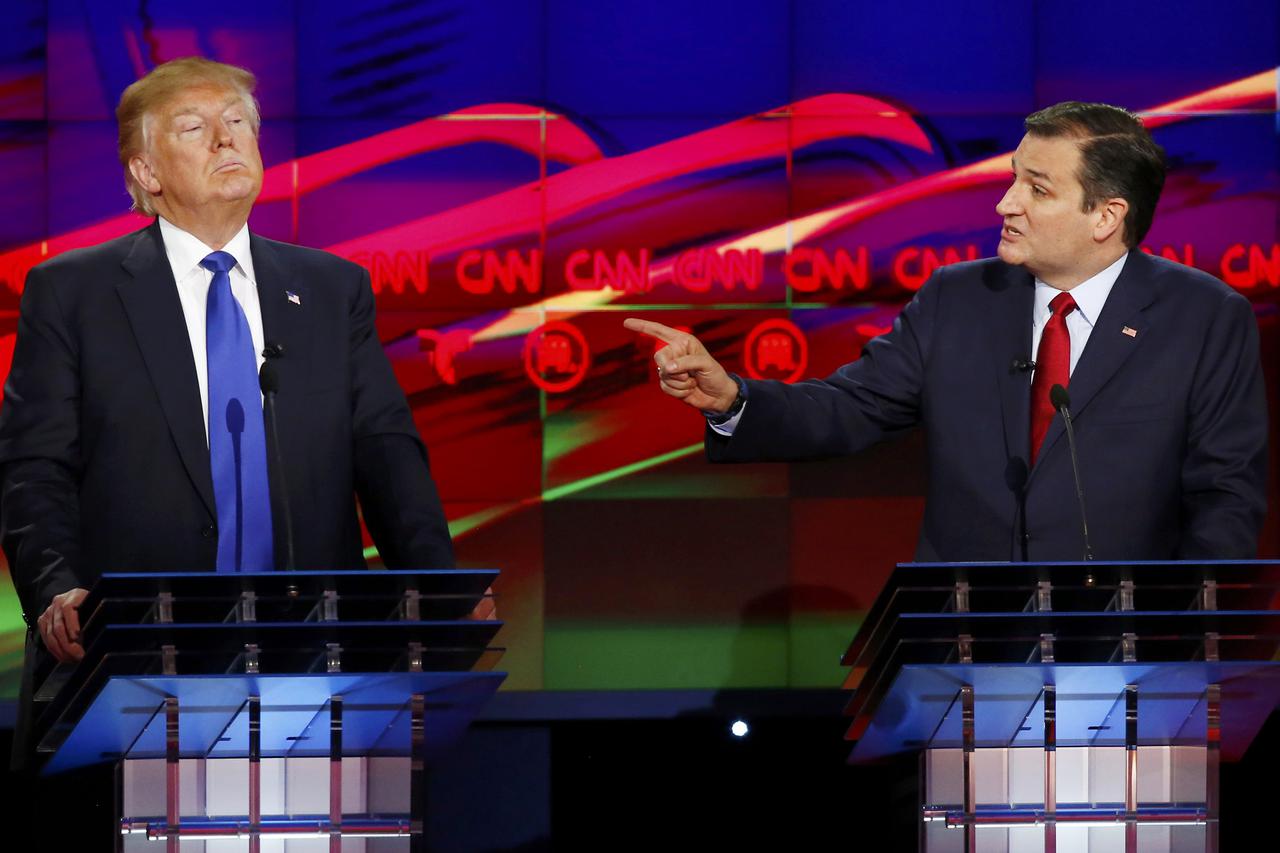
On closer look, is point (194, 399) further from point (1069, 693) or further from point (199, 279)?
point (1069, 693)

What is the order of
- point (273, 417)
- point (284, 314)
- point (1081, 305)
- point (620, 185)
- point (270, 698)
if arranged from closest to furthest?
point (270, 698) → point (273, 417) → point (284, 314) → point (1081, 305) → point (620, 185)

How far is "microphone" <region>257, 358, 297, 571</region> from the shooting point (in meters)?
2.53

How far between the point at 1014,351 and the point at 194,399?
1271mm

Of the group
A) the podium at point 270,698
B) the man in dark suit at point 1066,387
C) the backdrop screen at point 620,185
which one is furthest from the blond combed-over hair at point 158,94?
the backdrop screen at point 620,185

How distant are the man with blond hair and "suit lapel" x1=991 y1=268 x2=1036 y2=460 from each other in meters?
0.90

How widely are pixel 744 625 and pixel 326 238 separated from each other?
179cm

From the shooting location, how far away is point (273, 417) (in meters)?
2.49

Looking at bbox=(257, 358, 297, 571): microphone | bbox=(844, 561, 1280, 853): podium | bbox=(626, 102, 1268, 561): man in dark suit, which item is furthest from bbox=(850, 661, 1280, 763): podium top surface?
bbox=(257, 358, 297, 571): microphone

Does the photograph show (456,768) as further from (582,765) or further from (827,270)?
(827,270)

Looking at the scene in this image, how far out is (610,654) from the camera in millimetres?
5801

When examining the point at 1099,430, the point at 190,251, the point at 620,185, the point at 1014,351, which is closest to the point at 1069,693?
the point at 1099,430

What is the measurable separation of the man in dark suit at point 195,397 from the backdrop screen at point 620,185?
274 centimetres

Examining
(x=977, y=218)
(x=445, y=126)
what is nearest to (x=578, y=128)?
(x=445, y=126)

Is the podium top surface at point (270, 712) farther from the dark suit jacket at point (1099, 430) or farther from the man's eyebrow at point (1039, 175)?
the man's eyebrow at point (1039, 175)
